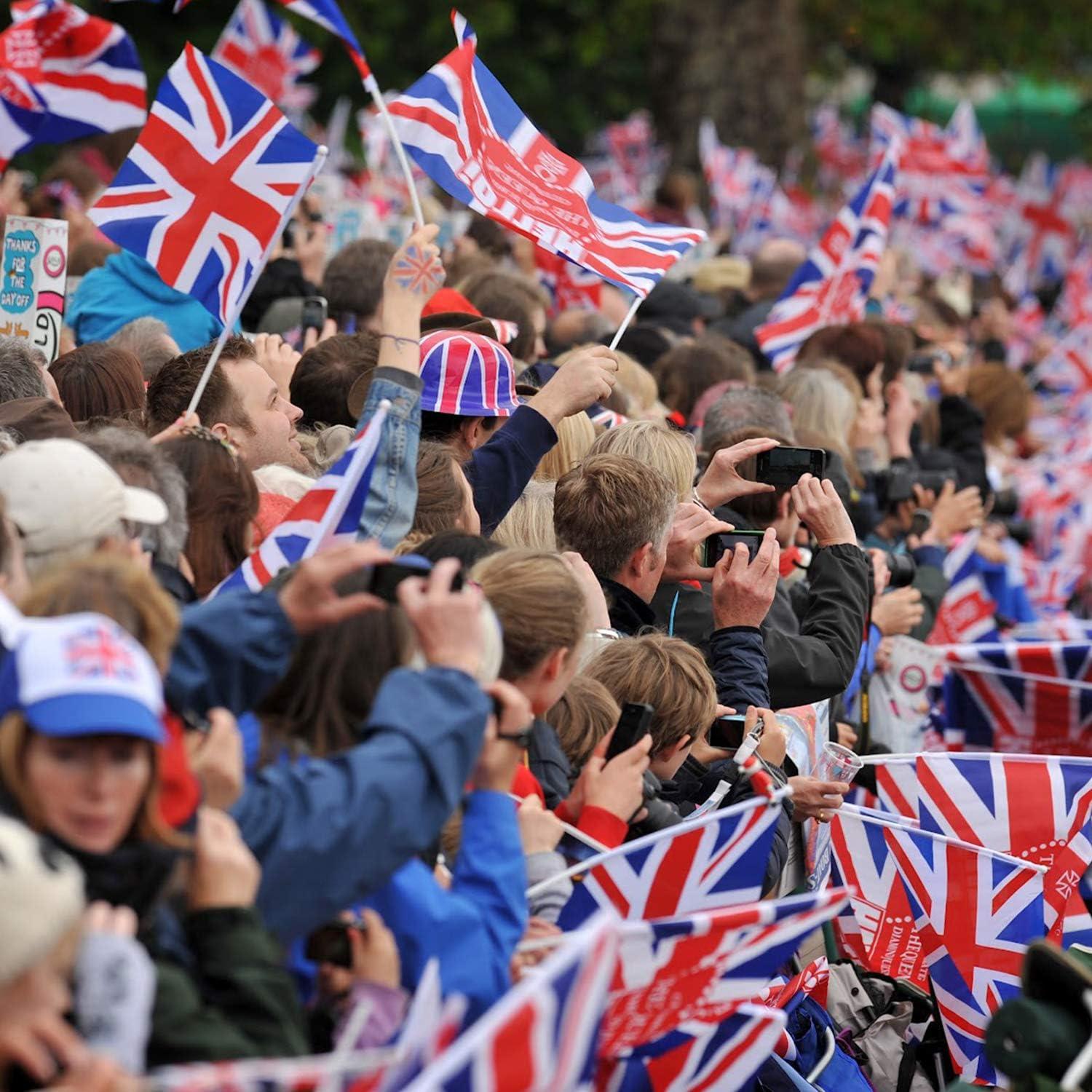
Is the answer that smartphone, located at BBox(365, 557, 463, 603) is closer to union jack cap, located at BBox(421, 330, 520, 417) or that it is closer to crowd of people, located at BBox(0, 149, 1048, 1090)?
crowd of people, located at BBox(0, 149, 1048, 1090)

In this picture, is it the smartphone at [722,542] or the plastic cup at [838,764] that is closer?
the plastic cup at [838,764]

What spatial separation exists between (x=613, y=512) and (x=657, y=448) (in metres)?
0.64

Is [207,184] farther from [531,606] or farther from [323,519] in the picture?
[531,606]

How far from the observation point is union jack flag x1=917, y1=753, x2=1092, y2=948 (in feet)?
15.2

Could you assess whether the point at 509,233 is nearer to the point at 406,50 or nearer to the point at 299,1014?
the point at 299,1014

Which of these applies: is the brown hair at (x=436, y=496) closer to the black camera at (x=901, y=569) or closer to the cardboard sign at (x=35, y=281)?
the cardboard sign at (x=35, y=281)

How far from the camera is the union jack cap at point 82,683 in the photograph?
2307 mm

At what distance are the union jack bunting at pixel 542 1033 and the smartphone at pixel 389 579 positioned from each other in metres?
0.70

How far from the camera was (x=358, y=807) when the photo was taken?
2.64m

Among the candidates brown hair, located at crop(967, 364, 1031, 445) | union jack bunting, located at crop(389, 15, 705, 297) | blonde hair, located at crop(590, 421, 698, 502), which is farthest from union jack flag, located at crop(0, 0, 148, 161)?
brown hair, located at crop(967, 364, 1031, 445)

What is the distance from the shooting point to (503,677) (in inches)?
135

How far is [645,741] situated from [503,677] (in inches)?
15.2

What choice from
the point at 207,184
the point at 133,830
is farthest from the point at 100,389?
the point at 133,830

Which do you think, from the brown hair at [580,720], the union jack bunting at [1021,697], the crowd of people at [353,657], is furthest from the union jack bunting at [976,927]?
the union jack bunting at [1021,697]
